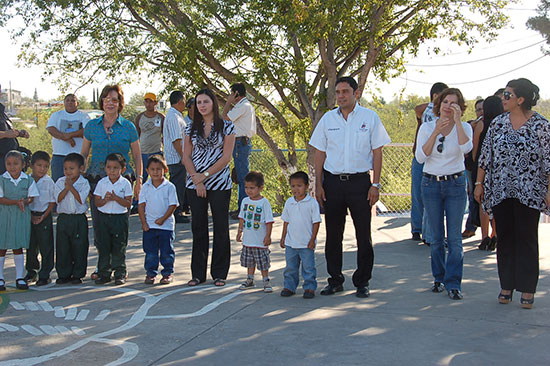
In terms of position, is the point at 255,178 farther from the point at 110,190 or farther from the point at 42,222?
the point at 42,222

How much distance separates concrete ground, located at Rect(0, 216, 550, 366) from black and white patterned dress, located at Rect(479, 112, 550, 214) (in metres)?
0.94

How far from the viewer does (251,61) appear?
1331 centimetres

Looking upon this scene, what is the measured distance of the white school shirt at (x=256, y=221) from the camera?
653 cm

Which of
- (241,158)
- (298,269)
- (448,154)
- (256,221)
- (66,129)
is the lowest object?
(298,269)

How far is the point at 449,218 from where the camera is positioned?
6.13m

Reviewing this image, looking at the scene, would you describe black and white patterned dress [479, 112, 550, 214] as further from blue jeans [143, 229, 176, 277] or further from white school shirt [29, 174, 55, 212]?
white school shirt [29, 174, 55, 212]

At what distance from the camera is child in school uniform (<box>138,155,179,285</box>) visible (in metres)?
6.87

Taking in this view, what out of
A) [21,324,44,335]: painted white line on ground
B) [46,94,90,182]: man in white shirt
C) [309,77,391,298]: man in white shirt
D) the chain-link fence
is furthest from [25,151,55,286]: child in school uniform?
the chain-link fence

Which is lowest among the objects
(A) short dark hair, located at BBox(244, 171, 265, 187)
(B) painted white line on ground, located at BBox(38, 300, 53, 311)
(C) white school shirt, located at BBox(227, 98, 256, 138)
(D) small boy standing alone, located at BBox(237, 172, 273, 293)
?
(B) painted white line on ground, located at BBox(38, 300, 53, 311)

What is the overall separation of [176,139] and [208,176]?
277cm

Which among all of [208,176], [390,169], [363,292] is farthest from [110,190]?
A: [390,169]

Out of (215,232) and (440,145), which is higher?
(440,145)

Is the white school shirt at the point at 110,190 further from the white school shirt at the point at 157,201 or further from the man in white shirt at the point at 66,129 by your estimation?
the man in white shirt at the point at 66,129

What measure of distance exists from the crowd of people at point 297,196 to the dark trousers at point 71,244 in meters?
0.01
